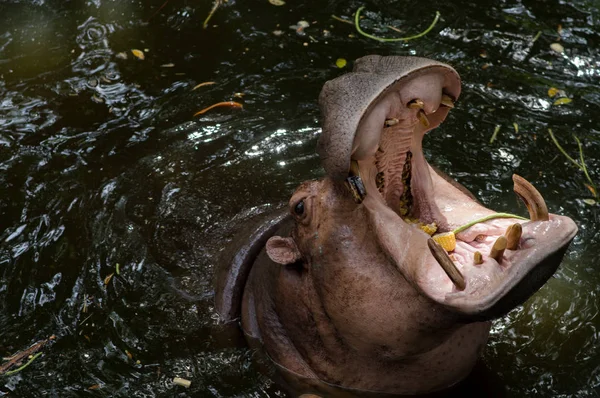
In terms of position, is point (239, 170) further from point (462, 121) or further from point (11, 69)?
point (11, 69)

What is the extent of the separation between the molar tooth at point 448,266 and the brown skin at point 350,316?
33 centimetres

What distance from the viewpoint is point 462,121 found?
6.07 meters

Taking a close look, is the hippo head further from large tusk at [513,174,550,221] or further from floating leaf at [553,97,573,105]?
floating leaf at [553,97,573,105]

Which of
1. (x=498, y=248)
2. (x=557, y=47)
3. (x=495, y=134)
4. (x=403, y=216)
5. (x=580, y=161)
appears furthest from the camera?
(x=557, y=47)

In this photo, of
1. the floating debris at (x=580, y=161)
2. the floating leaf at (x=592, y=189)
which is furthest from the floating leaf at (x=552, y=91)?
the floating leaf at (x=592, y=189)

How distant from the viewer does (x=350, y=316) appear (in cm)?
363

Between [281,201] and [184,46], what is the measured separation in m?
2.33

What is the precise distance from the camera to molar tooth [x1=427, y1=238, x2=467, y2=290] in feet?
9.59

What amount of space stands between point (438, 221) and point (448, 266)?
2.29ft

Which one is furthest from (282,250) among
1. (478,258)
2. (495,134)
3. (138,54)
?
(138,54)

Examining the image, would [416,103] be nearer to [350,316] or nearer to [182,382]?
[350,316]

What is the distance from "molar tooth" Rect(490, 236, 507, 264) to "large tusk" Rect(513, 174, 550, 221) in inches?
10.2

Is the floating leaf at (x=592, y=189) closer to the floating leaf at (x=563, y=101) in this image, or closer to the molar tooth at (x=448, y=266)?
the floating leaf at (x=563, y=101)

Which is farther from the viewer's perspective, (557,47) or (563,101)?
(557,47)
